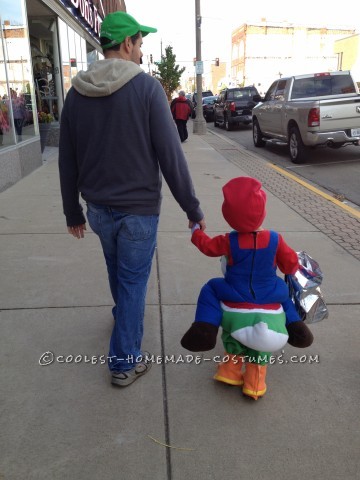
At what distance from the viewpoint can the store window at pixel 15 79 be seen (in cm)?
825

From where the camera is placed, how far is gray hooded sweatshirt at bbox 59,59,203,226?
2.28 metres

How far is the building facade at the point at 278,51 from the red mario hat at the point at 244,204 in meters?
65.8

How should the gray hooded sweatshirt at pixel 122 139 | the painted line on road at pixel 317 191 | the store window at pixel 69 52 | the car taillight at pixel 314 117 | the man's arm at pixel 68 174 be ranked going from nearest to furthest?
1. the gray hooded sweatshirt at pixel 122 139
2. the man's arm at pixel 68 174
3. the painted line on road at pixel 317 191
4. the car taillight at pixel 314 117
5. the store window at pixel 69 52

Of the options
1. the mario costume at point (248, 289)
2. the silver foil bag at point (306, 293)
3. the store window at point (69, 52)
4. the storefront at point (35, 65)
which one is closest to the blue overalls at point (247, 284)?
the mario costume at point (248, 289)

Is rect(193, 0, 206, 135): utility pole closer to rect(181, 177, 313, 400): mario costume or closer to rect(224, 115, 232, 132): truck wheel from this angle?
rect(224, 115, 232, 132): truck wheel

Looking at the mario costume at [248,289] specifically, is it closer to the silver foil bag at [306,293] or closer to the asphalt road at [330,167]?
the silver foil bag at [306,293]

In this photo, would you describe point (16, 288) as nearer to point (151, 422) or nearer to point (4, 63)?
point (151, 422)

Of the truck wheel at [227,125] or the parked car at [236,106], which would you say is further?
the truck wheel at [227,125]

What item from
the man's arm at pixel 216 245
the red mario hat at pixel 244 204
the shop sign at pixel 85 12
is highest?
the shop sign at pixel 85 12

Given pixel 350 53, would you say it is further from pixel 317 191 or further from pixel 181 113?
pixel 317 191

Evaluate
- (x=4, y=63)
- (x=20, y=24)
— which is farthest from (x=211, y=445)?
(x=20, y=24)

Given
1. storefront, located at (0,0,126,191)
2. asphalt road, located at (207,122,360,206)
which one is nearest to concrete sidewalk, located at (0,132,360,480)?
asphalt road, located at (207,122,360,206)

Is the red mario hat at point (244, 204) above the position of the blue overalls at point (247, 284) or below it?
above

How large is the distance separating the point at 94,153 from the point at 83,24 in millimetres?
14170
